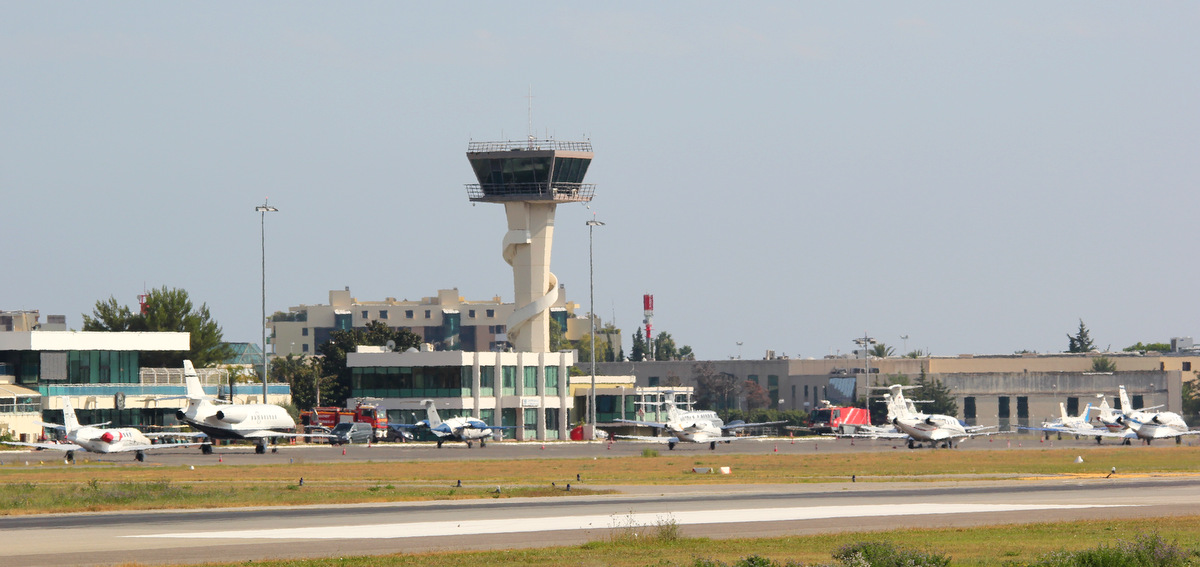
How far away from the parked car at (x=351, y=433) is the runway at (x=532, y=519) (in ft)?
178

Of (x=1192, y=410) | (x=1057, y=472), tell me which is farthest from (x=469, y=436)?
(x=1192, y=410)

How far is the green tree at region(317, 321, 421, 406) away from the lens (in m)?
149

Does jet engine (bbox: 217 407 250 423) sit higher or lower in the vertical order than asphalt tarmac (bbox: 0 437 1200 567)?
higher

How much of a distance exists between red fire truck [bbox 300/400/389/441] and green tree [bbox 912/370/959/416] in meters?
68.0

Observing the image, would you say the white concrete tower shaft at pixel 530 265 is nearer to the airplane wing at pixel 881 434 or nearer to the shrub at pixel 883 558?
the airplane wing at pixel 881 434

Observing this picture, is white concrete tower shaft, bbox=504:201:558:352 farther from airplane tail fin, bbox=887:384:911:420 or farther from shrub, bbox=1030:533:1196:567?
shrub, bbox=1030:533:1196:567

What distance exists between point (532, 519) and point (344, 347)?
115 m

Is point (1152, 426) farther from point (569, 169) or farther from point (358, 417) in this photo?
point (358, 417)

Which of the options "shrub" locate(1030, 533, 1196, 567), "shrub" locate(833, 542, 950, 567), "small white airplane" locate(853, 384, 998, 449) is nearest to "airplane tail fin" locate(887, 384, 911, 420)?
"small white airplane" locate(853, 384, 998, 449)

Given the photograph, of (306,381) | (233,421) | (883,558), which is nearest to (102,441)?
(233,421)

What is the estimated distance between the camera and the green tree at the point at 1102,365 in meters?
180

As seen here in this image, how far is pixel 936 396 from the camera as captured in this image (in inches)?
6329

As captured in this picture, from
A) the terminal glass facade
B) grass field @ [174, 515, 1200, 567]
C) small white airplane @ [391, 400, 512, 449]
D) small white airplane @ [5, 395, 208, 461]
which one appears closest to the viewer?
grass field @ [174, 515, 1200, 567]

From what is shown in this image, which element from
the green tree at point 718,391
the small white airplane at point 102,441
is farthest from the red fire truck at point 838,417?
the small white airplane at point 102,441
